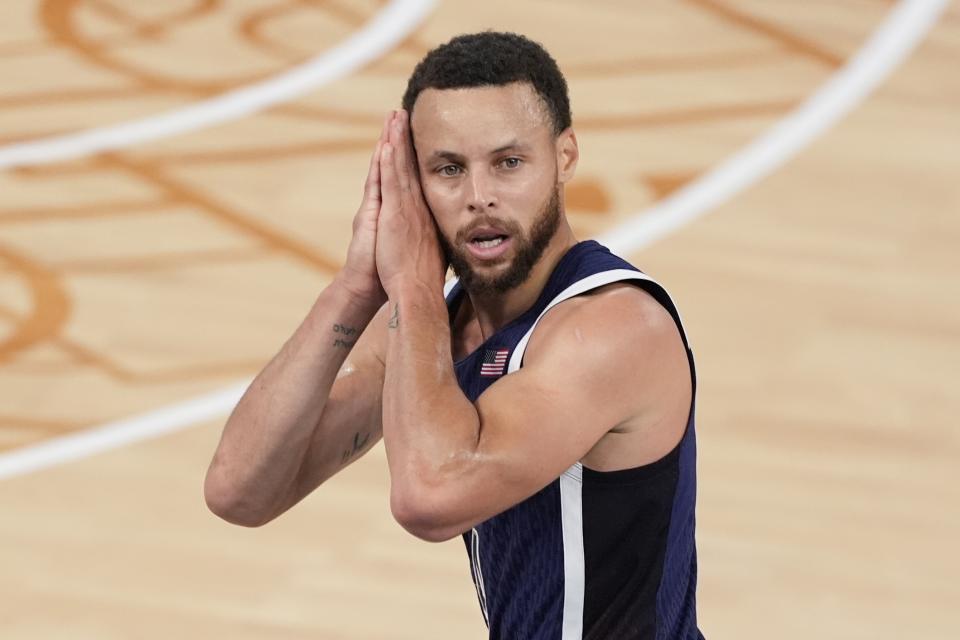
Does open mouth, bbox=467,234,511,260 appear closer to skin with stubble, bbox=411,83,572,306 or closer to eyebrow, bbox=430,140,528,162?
skin with stubble, bbox=411,83,572,306

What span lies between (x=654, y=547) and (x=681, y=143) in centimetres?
494

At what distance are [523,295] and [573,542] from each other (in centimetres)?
41

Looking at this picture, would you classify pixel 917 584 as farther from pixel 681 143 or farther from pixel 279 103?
pixel 279 103

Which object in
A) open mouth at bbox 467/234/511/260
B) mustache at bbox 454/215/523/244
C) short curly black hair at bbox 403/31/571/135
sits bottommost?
open mouth at bbox 467/234/511/260

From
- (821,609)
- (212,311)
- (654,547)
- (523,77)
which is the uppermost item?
(523,77)

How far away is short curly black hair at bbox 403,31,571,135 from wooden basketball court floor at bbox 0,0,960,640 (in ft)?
8.00

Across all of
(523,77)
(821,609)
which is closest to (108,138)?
(821,609)

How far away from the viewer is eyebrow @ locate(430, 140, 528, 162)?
2.76 m

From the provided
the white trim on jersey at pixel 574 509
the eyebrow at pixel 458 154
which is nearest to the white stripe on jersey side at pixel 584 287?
the white trim on jersey at pixel 574 509

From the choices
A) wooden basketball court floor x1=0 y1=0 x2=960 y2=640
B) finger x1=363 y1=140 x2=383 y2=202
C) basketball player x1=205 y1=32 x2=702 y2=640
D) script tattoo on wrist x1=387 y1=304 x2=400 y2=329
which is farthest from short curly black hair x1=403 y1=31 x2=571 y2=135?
wooden basketball court floor x1=0 y1=0 x2=960 y2=640

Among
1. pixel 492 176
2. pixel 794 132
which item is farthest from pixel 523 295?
pixel 794 132

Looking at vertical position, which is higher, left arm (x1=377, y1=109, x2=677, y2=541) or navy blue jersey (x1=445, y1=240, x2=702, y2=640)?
left arm (x1=377, y1=109, x2=677, y2=541)

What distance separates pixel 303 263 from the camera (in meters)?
6.67

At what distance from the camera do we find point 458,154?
277 centimetres
